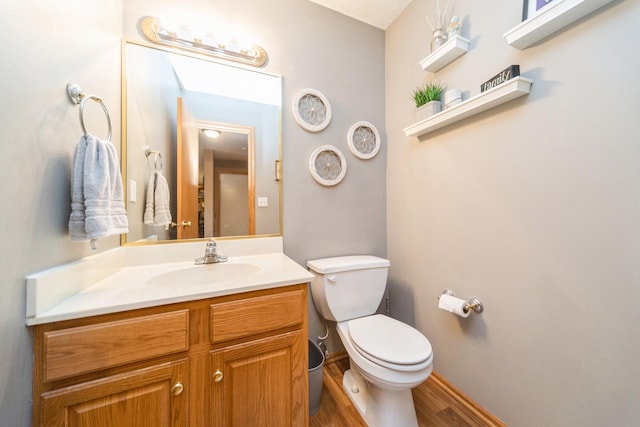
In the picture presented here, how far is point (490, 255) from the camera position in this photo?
3.75ft

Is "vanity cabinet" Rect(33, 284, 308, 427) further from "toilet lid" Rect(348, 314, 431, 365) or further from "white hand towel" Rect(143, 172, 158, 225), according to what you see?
"white hand towel" Rect(143, 172, 158, 225)

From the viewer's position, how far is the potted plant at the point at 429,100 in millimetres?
1356

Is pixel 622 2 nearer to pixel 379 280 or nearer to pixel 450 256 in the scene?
pixel 450 256

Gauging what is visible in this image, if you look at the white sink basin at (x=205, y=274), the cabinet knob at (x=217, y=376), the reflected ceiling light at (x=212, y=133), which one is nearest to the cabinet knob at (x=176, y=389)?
the cabinet knob at (x=217, y=376)

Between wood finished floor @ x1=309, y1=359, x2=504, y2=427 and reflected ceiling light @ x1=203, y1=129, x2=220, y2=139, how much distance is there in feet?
5.50

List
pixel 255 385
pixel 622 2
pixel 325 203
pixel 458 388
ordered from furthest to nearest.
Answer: pixel 325 203, pixel 458 388, pixel 255 385, pixel 622 2

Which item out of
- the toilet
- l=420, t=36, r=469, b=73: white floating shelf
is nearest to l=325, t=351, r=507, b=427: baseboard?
the toilet

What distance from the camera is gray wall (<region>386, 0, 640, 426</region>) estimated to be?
76 cm

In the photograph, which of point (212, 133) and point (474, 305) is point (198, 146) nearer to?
point (212, 133)

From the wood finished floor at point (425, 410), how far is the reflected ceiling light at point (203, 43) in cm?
209

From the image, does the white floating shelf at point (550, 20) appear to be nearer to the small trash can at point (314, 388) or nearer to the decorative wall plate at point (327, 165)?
the decorative wall plate at point (327, 165)

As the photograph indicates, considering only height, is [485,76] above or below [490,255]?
above

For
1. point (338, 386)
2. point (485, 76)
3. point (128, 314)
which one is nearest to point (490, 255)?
point (485, 76)

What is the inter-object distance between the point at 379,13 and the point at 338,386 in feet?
8.55
